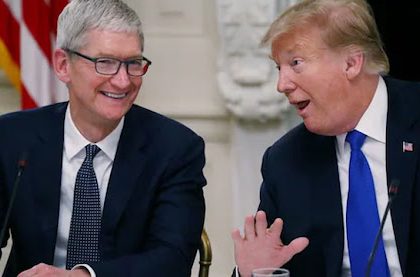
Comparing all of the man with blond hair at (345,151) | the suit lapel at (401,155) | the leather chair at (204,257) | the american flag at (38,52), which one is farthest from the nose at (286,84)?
the american flag at (38,52)

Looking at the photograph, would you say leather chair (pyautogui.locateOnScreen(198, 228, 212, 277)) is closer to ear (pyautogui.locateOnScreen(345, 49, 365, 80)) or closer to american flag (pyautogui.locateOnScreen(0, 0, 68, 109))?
ear (pyautogui.locateOnScreen(345, 49, 365, 80))

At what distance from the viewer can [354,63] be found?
8.79 feet

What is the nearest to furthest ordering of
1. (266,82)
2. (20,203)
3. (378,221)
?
(378,221)
(20,203)
(266,82)

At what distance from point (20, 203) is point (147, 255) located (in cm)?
37

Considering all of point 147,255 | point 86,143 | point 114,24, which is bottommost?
point 147,255

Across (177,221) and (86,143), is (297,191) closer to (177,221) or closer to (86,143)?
(177,221)

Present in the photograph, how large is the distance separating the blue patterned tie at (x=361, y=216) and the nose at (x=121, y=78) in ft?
1.85

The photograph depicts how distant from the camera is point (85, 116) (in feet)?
9.44

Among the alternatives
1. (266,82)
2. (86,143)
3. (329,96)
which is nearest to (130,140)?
(86,143)

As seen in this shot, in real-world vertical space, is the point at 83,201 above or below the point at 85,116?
below

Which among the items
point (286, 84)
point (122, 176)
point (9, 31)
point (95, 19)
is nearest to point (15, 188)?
point (122, 176)

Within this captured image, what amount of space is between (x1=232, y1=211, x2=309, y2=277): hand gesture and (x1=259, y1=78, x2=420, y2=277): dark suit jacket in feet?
0.53

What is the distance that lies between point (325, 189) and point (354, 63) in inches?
12.3

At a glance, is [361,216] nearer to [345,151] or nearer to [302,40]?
[345,151]
